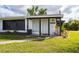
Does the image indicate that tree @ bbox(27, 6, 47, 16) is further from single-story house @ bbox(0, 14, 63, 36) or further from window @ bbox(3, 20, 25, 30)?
window @ bbox(3, 20, 25, 30)

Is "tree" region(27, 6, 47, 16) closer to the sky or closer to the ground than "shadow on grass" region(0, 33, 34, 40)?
closer to the sky

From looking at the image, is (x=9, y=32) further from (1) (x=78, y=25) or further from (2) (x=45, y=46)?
(1) (x=78, y=25)

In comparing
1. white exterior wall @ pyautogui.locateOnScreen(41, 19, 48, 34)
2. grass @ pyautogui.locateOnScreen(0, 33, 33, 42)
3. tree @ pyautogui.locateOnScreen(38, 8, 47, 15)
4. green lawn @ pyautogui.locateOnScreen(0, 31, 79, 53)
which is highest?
tree @ pyautogui.locateOnScreen(38, 8, 47, 15)

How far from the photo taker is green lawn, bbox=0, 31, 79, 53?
11648 millimetres

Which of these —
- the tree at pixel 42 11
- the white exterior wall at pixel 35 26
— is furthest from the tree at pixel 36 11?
the white exterior wall at pixel 35 26

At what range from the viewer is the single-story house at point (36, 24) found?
1172 cm

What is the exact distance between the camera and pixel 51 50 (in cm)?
1166

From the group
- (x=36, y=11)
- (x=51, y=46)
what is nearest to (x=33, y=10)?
(x=36, y=11)

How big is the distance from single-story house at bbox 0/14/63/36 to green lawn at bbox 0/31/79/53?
0.71ft

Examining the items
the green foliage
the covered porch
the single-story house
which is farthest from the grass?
the green foliage

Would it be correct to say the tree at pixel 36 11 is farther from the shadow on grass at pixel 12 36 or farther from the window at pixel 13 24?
the shadow on grass at pixel 12 36

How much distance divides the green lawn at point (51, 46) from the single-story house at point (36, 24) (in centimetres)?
22
